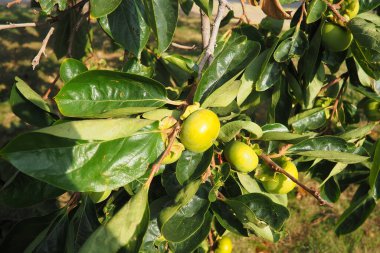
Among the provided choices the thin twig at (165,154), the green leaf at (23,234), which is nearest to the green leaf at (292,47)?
the thin twig at (165,154)

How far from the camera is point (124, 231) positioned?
3.02ft

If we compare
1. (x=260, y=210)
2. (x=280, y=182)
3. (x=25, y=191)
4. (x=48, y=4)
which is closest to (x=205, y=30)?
(x=48, y=4)

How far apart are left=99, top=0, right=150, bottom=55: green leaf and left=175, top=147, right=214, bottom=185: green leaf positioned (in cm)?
47

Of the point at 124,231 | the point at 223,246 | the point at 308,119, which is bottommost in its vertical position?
the point at 223,246

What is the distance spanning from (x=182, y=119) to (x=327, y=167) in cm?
94

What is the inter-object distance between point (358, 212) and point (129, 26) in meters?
1.32

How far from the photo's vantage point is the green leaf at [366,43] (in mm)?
1221

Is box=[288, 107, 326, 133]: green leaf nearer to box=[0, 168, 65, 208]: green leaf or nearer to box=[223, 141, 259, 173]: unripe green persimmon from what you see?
box=[223, 141, 259, 173]: unripe green persimmon

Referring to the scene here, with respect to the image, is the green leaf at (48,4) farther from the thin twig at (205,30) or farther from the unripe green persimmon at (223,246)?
the unripe green persimmon at (223,246)

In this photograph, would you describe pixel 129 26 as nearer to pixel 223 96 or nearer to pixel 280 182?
pixel 223 96

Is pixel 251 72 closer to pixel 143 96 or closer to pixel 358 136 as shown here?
pixel 143 96

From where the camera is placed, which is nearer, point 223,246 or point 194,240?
point 194,240

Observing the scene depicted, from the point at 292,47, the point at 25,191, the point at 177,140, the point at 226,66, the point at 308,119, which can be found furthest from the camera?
the point at 308,119

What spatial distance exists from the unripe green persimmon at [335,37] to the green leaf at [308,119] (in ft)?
1.31
